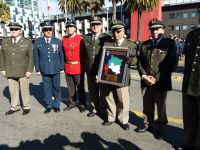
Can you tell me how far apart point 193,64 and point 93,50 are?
2.31 metres

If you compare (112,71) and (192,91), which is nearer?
(192,91)

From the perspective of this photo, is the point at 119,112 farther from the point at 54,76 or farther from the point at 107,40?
the point at 54,76

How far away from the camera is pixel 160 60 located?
4.16 meters

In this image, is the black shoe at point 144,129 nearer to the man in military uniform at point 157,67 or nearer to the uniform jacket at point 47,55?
the man in military uniform at point 157,67

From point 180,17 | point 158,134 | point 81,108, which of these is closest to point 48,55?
point 81,108

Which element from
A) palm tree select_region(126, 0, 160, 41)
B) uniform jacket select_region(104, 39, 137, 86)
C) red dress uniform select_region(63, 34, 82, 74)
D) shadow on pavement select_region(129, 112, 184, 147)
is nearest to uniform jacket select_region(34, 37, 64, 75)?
red dress uniform select_region(63, 34, 82, 74)

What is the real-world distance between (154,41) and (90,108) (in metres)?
2.60

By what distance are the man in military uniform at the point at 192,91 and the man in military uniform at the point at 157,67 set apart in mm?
518

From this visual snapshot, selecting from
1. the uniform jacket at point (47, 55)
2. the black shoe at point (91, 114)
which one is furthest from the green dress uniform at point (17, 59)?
the black shoe at point (91, 114)

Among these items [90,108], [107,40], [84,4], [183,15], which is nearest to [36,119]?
[90,108]

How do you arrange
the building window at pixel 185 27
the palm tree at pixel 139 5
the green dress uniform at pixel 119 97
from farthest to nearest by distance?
the building window at pixel 185 27, the palm tree at pixel 139 5, the green dress uniform at pixel 119 97

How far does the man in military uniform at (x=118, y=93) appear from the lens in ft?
15.0

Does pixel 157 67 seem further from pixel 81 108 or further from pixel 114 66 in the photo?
pixel 81 108

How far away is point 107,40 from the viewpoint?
16.7 ft
